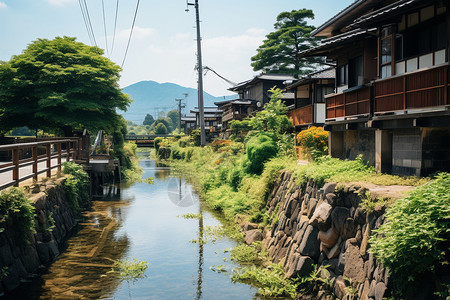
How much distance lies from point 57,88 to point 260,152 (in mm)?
18052

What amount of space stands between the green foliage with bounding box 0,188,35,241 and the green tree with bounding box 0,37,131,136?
59.9 feet

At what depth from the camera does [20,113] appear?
28.0m

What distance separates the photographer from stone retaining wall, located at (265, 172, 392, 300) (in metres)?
7.81

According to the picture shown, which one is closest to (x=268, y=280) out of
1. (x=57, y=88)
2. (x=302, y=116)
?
(x=302, y=116)

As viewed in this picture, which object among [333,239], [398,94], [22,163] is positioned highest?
[398,94]

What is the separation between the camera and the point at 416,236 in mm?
6172

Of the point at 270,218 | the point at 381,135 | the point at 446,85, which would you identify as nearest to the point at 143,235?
the point at 270,218

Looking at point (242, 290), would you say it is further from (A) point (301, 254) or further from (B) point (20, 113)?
(B) point (20, 113)

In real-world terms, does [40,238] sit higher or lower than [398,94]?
lower

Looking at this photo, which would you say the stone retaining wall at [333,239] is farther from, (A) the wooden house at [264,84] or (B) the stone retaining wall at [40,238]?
(A) the wooden house at [264,84]

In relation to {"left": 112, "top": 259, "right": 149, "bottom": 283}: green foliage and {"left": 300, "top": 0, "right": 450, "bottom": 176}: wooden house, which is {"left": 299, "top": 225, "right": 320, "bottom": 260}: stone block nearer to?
{"left": 300, "top": 0, "right": 450, "bottom": 176}: wooden house

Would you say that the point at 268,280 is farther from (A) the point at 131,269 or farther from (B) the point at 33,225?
(B) the point at 33,225

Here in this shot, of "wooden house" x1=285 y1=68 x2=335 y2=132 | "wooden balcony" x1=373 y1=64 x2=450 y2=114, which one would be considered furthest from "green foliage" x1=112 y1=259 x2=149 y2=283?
"wooden house" x1=285 y1=68 x2=335 y2=132

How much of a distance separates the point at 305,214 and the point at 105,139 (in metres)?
38.4
